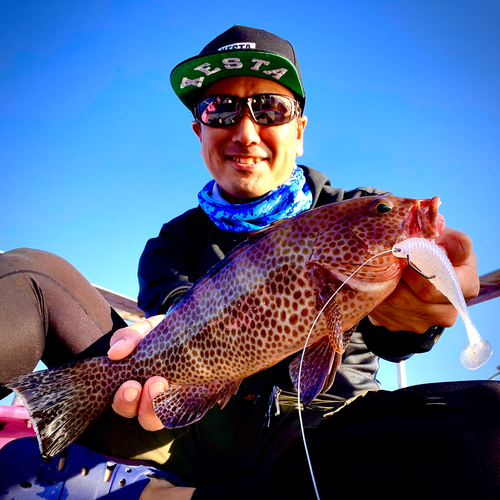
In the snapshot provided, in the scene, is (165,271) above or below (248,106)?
below

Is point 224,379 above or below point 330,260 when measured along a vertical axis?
below

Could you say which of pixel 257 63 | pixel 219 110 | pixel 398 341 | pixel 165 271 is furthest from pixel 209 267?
pixel 257 63

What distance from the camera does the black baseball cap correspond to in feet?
9.86

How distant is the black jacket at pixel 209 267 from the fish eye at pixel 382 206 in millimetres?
890

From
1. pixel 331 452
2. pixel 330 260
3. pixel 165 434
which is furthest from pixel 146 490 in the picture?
pixel 330 260

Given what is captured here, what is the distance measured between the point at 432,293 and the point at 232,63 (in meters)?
2.31

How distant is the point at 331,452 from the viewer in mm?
1625

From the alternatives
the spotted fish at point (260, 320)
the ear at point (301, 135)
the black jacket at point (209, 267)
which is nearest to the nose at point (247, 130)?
the ear at point (301, 135)

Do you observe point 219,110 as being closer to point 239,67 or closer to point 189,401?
point 239,67

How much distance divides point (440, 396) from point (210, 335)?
1.16m

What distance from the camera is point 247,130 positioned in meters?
3.14

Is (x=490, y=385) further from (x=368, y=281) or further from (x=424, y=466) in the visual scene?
(x=368, y=281)

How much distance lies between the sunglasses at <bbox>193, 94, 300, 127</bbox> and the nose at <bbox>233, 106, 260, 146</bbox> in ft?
0.09

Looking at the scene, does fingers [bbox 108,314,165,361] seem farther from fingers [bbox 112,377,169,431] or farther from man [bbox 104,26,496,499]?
fingers [bbox 112,377,169,431]
